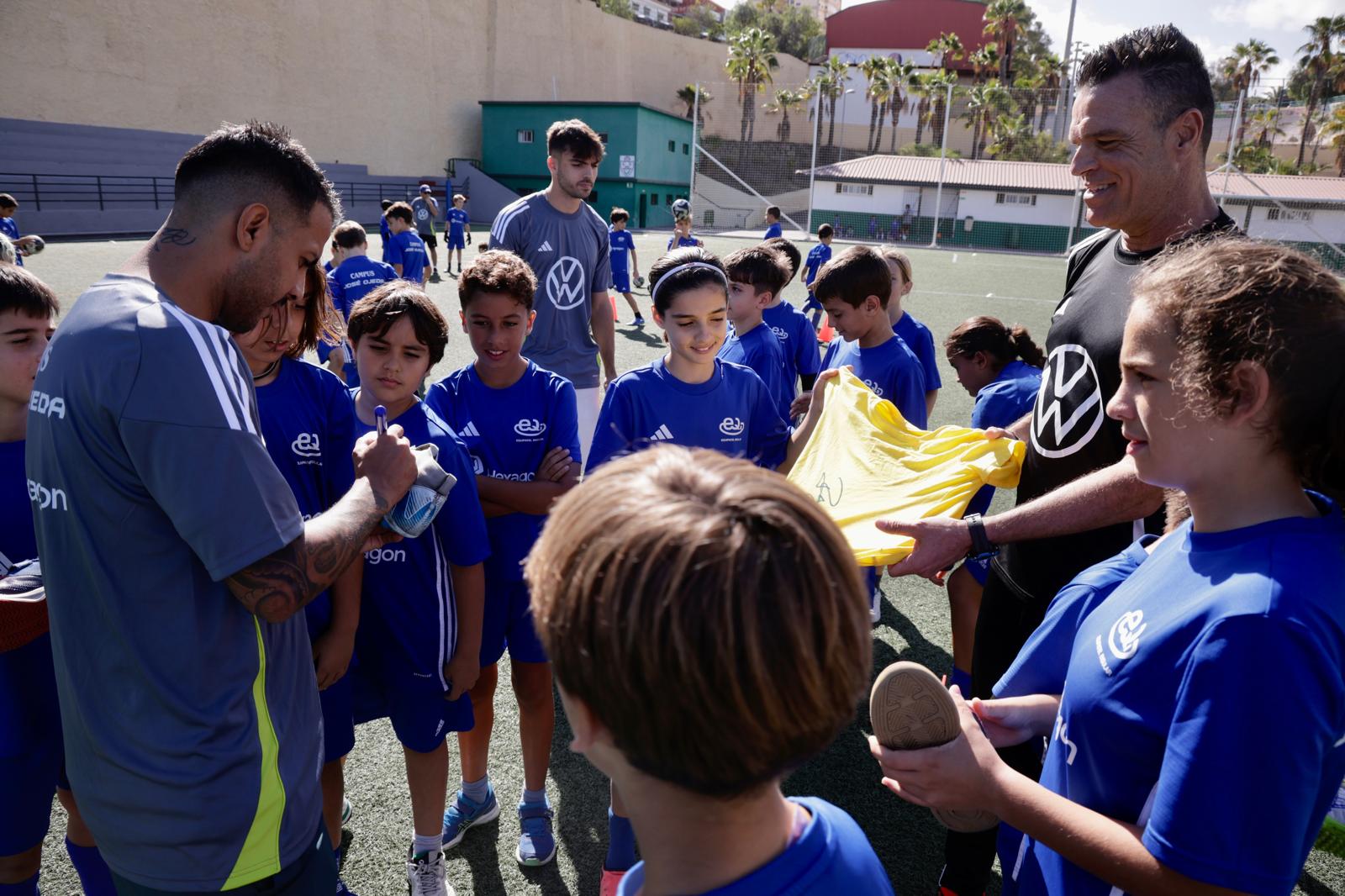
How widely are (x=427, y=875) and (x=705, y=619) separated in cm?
235

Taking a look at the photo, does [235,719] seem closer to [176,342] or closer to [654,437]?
[176,342]

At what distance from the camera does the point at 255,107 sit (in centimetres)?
3472

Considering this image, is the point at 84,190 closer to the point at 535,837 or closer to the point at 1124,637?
the point at 535,837

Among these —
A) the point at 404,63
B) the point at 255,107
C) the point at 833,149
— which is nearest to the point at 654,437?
the point at 255,107

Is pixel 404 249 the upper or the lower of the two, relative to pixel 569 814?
upper

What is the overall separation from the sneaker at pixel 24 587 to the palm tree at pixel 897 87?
56.3m

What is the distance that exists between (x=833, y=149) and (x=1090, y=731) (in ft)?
171

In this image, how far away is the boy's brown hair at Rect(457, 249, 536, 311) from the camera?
318 centimetres

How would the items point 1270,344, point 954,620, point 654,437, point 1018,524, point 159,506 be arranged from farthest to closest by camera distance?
point 954,620 → point 654,437 → point 1018,524 → point 159,506 → point 1270,344

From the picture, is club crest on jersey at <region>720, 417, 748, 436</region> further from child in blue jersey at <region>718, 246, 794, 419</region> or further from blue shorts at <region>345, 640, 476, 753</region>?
blue shorts at <region>345, 640, 476, 753</region>

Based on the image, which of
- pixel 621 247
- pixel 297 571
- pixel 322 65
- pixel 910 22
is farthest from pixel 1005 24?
pixel 297 571

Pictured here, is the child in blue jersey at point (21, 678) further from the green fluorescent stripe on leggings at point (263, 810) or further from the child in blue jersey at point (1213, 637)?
the child in blue jersey at point (1213, 637)

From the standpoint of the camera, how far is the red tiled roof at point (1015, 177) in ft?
110

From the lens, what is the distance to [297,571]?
5.05 ft
